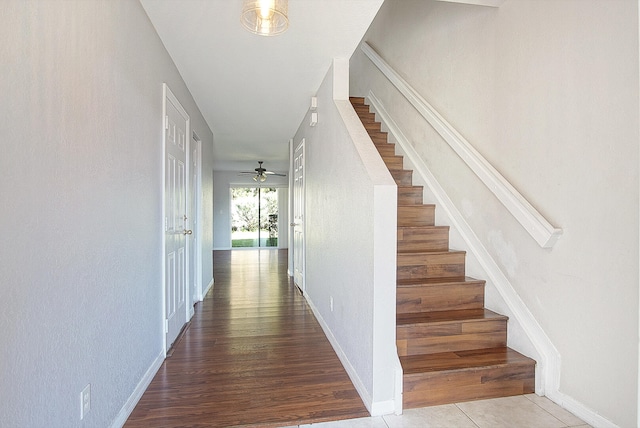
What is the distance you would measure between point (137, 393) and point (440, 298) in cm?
202

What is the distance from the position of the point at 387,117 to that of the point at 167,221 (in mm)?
2694

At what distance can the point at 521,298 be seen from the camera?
2.15 meters

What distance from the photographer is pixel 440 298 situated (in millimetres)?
2377

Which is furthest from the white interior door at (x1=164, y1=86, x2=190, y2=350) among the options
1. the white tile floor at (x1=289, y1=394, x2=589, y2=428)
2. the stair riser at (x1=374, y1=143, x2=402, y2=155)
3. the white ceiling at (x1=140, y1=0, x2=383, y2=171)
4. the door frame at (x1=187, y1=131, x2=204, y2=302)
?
the stair riser at (x1=374, y1=143, x2=402, y2=155)

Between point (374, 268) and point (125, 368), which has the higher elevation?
point (374, 268)

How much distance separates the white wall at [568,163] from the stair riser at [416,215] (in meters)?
0.35

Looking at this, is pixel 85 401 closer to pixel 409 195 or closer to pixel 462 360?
pixel 462 360

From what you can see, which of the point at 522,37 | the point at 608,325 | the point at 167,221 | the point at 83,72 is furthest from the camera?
the point at 167,221

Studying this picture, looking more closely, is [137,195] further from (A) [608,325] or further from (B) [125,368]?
(A) [608,325]

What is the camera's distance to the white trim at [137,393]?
1700mm

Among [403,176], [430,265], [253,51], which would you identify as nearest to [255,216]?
[403,176]

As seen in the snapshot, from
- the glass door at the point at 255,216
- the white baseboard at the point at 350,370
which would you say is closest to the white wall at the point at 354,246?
the white baseboard at the point at 350,370

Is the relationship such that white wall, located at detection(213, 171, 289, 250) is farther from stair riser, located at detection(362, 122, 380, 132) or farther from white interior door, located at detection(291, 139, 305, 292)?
stair riser, located at detection(362, 122, 380, 132)

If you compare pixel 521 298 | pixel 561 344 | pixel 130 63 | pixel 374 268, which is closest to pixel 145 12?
pixel 130 63
